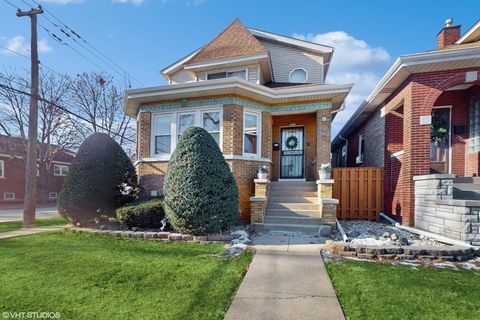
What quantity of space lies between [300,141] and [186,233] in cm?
594

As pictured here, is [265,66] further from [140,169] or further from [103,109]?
[103,109]

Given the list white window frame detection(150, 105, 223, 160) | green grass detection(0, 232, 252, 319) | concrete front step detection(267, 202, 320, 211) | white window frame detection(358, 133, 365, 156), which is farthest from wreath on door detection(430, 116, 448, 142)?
green grass detection(0, 232, 252, 319)

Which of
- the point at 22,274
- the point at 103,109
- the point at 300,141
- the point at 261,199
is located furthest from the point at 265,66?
the point at 103,109

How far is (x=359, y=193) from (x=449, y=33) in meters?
6.40

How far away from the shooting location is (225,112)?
8078 mm

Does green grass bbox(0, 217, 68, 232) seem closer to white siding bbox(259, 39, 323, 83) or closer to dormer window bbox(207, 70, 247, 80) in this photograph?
dormer window bbox(207, 70, 247, 80)

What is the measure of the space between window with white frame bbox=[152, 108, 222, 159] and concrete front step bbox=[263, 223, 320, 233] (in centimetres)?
299

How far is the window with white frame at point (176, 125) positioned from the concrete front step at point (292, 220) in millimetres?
2817

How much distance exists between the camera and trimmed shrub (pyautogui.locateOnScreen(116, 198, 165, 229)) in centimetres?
655

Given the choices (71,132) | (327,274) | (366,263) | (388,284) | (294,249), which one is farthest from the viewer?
(71,132)

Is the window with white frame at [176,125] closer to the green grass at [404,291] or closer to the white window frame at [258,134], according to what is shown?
the white window frame at [258,134]

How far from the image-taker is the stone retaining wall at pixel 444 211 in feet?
15.8

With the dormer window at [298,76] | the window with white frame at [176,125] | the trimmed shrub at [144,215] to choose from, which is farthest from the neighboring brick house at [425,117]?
the trimmed shrub at [144,215]

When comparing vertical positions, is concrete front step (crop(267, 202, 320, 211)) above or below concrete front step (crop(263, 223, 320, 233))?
above
